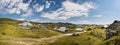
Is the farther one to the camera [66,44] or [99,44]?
[66,44]

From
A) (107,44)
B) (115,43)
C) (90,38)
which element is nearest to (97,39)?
(90,38)

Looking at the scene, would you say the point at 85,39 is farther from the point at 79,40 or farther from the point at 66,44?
the point at 66,44

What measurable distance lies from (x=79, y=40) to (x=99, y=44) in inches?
975

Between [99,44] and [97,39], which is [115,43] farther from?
[97,39]

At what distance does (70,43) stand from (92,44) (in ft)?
61.0

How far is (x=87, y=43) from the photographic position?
148625 millimetres

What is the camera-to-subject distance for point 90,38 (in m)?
158

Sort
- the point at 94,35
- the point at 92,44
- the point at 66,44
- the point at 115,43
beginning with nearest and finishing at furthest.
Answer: the point at 115,43, the point at 92,44, the point at 66,44, the point at 94,35

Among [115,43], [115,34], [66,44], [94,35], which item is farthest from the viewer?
[94,35]

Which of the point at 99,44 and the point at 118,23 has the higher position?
the point at 118,23

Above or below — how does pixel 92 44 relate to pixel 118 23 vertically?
below

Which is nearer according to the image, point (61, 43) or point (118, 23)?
point (61, 43)

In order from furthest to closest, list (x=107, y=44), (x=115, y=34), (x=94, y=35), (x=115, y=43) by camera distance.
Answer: (x=94, y=35)
(x=115, y=34)
(x=107, y=44)
(x=115, y=43)

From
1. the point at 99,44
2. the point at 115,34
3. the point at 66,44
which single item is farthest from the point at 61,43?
the point at 115,34
